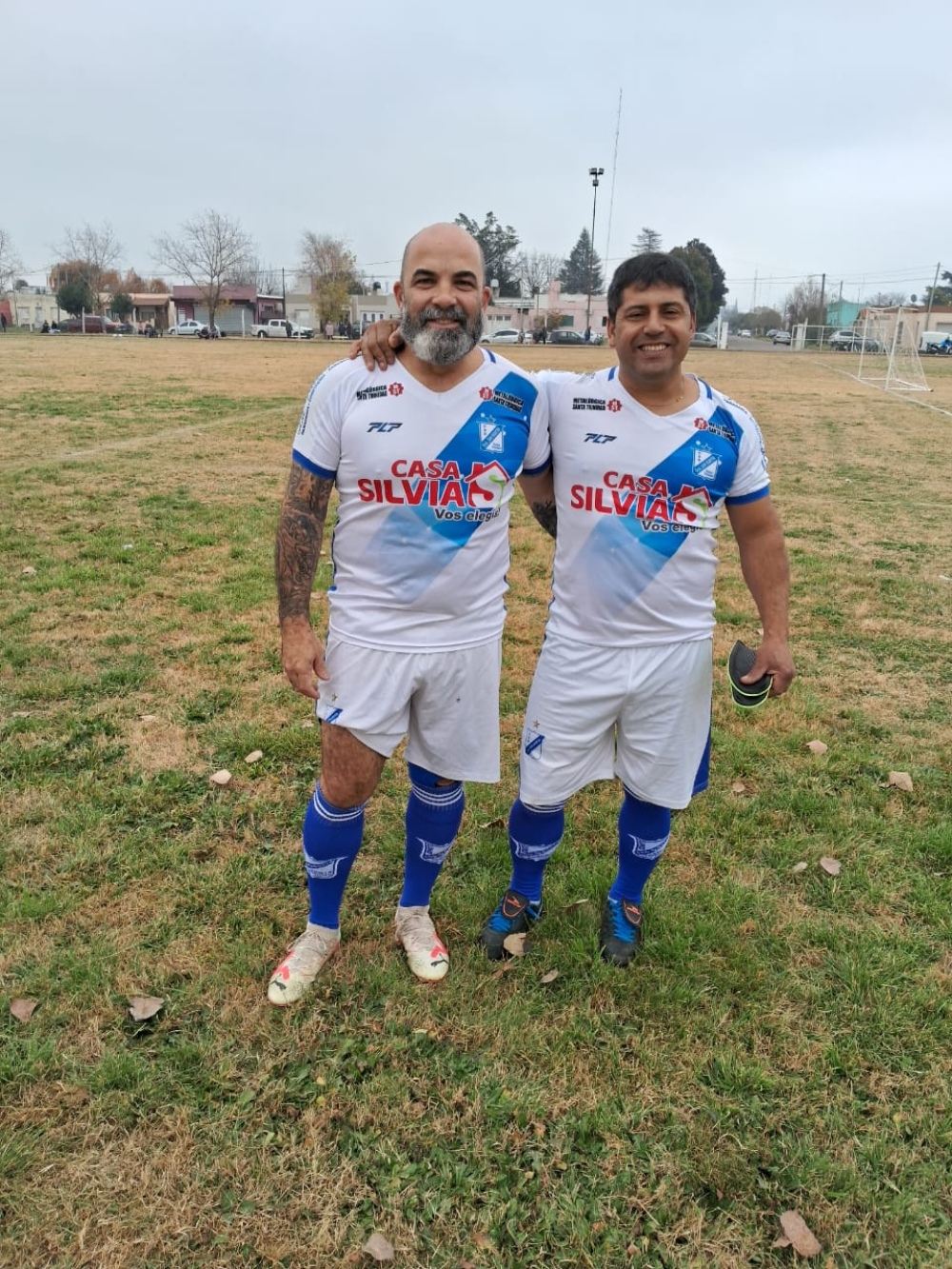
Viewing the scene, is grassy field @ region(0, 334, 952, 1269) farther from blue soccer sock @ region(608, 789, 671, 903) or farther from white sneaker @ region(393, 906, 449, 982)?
blue soccer sock @ region(608, 789, 671, 903)

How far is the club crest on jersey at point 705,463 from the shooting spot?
2.48 metres

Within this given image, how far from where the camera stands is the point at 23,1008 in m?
2.58

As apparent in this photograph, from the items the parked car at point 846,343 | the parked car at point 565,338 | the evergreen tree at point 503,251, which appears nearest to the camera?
the parked car at point 846,343

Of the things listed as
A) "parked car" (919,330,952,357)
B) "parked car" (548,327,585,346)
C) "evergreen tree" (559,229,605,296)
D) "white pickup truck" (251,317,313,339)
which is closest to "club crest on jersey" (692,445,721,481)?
"parked car" (919,330,952,357)

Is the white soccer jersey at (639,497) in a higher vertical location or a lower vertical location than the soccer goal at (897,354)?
lower

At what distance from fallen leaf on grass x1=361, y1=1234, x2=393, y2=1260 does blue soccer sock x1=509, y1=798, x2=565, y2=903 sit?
3.92 feet

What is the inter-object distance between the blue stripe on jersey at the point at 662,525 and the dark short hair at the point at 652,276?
0.37m

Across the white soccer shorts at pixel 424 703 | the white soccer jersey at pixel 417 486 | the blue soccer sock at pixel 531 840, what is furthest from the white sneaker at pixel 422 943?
the white soccer jersey at pixel 417 486

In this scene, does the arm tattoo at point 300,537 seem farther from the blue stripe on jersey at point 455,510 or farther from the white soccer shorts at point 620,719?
the white soccer shorts at point 620,719

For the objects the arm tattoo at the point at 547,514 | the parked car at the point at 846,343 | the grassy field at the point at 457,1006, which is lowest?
the grassy field at the point at 457,1006

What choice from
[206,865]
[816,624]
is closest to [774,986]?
[206,865]

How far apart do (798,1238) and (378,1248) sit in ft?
3.27

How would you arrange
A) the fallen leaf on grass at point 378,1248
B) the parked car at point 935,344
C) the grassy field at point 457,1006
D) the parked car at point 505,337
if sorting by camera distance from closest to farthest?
the fallen leaf on grass at point 378,1248, the grassy field at point 457,1006, the parked car at point 935,344, the parked car at point 505,337

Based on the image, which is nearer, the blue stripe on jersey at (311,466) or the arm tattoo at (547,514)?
the blue stripe on jersey at (311,466)
